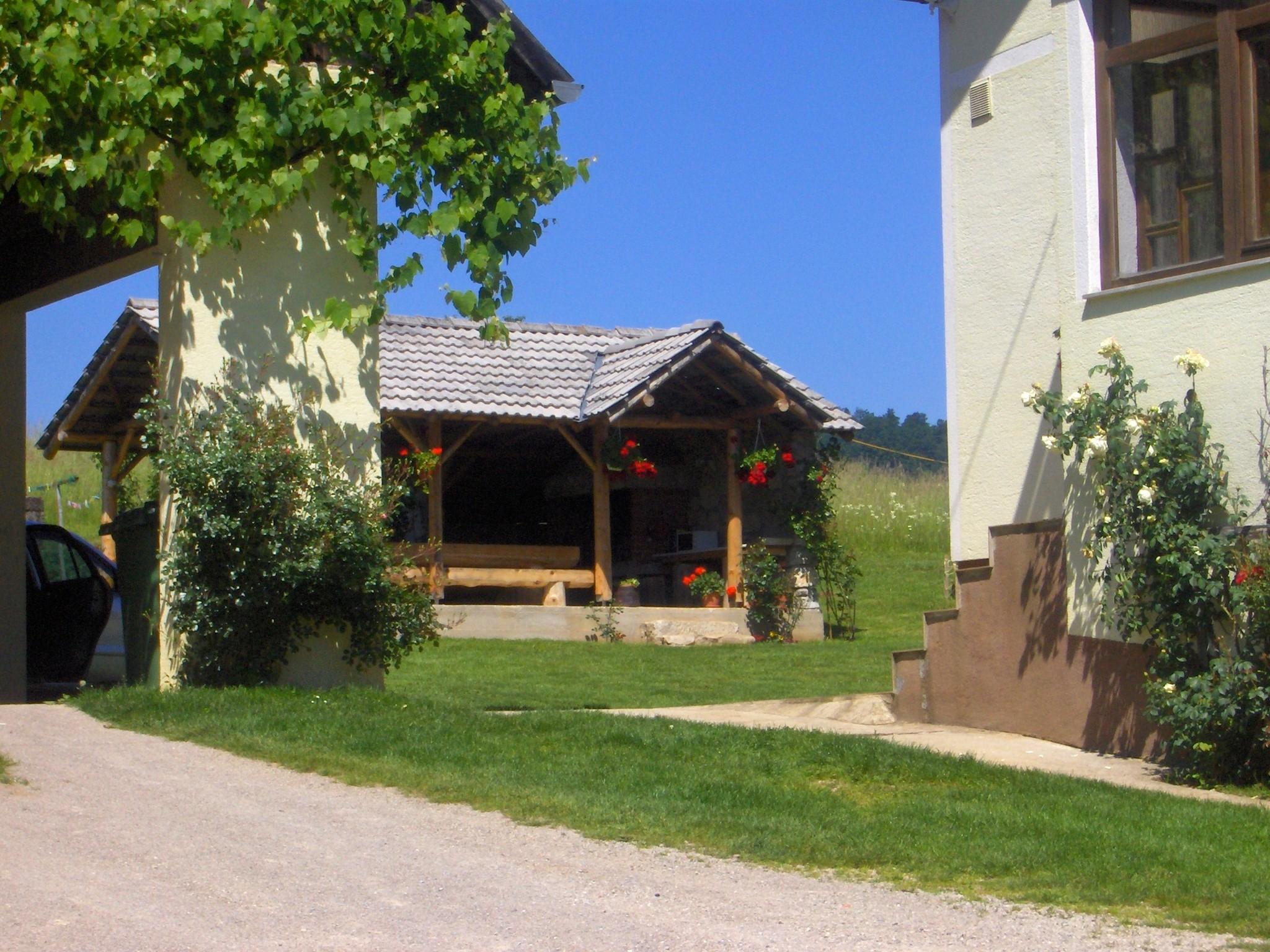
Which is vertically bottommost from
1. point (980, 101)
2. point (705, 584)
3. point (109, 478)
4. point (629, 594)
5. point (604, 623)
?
point (604, 623)

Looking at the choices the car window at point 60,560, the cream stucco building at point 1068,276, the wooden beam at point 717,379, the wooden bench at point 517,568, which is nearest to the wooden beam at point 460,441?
the wooden bench at point 517,568

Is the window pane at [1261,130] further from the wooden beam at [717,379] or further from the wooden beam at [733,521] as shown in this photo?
the wooden beam at [733,521]

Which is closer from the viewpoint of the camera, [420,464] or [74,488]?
[420,464]

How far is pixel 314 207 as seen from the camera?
9.08 m

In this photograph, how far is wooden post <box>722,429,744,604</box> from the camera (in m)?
20.4

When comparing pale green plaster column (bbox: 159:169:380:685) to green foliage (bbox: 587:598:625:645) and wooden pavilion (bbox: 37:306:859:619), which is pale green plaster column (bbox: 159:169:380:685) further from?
green foliage (bbox: 587:598:625:645)

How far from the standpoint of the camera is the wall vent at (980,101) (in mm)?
10672

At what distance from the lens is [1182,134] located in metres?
9.30

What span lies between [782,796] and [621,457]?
1333cm

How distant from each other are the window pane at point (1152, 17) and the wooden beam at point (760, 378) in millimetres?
10092

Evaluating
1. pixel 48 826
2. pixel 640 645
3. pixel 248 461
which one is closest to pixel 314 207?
pixel 248 461

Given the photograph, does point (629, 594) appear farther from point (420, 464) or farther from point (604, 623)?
point (420, 464)

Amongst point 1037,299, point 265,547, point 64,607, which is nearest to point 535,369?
point 64,607

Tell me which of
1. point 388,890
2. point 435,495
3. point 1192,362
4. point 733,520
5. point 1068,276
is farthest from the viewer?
point 733,520
